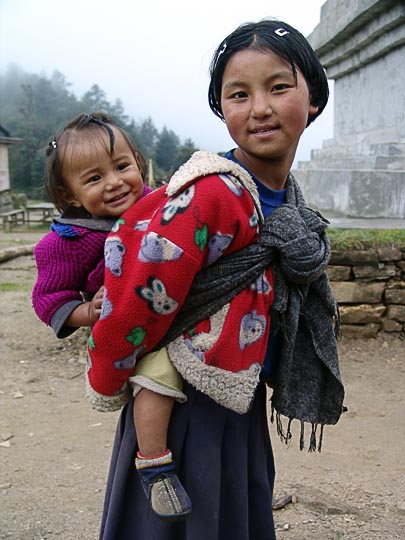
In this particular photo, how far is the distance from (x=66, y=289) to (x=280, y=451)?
93.2 inches

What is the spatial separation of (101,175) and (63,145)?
4.5 inches

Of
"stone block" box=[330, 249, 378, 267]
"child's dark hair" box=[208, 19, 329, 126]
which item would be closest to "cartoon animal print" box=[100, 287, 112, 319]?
"child's dark hair" box=[208, 19, 329, 126]

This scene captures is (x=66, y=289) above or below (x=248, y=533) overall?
above

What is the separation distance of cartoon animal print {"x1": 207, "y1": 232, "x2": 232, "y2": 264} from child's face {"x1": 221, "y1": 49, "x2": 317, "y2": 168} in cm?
25

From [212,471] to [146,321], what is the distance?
0.43m

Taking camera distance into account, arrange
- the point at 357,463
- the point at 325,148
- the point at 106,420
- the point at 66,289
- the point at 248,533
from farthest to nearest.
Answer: the point at 325,148, the point at 106,420, the point at 357,463, the point at 248,533, the point at 66,289

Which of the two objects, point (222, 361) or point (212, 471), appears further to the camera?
point (212, 471)

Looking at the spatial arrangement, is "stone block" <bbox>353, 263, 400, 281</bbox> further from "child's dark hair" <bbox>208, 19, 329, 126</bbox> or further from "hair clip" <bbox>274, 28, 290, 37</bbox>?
"hair clip" <bbox>274, 28, 290, 37</bbox>

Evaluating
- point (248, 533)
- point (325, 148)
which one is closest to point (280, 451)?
point (248, 533)

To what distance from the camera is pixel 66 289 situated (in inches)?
57.1

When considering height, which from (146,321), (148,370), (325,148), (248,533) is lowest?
(248,533)

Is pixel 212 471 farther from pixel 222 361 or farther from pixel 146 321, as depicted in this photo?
pixel 146 321

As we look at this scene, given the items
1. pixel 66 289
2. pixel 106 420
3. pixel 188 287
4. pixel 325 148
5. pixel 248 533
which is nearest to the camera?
pixel 188 287

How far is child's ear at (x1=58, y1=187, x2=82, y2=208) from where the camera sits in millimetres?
1527
